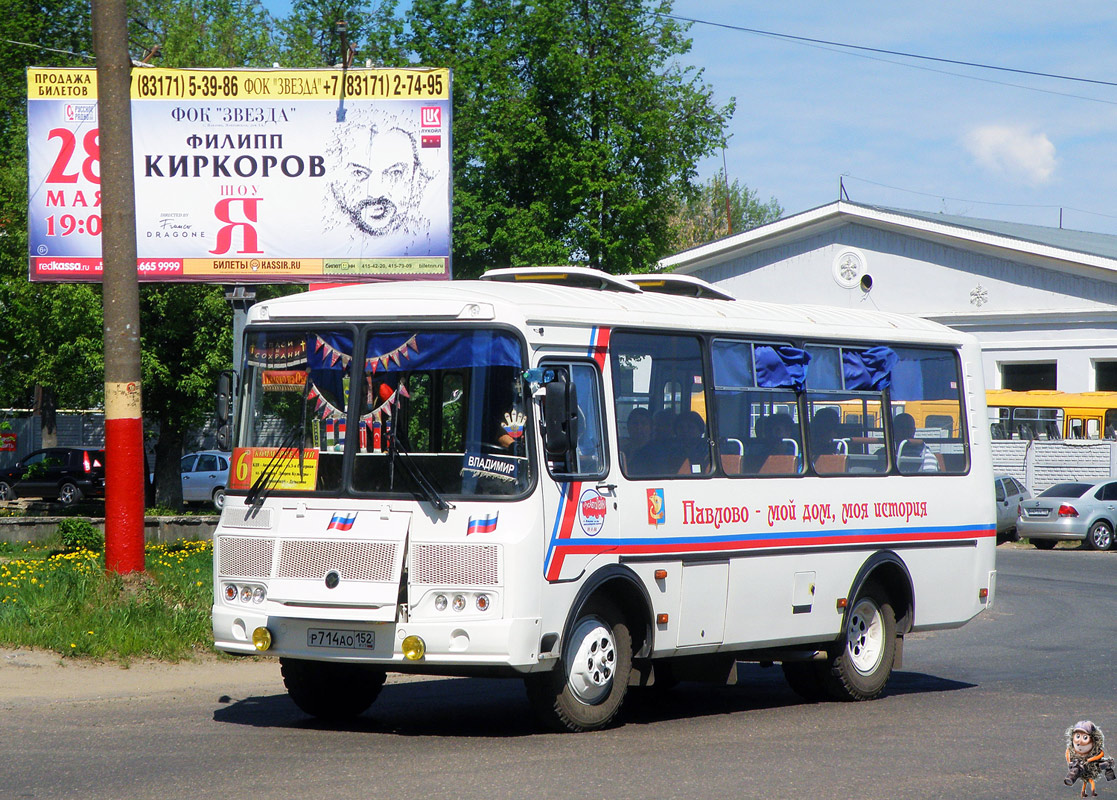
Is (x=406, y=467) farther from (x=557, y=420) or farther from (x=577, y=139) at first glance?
(x=577, y=139)

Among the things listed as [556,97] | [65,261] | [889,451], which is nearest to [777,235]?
[556,97]

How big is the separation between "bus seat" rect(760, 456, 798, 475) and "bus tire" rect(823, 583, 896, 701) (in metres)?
1.29

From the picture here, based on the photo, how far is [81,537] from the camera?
64.5 feet

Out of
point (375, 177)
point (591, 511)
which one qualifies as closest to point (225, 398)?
point (591, 511)

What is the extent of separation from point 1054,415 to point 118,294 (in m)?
33.4

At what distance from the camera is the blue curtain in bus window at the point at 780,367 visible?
35.5ft

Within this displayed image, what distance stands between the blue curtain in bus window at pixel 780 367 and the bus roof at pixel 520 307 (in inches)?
5.8

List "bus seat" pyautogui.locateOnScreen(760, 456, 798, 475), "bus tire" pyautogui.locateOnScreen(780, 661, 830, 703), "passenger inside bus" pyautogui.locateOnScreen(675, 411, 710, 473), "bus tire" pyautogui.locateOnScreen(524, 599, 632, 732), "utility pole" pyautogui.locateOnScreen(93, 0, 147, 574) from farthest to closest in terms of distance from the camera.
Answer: "utility pole" pyautogui.locateOnScreen(93, 0, 147, 574)
"bus tire" pyautogui.locateOnScreen(780, 661, 830, 703)
"bus seat" pyautogui.locateOnScreen(760, 456, 798, 475)
"passenger inside bus" pyautogui.locateOnScreen(675, 411, 710, 473)
"bus tire" pyautogui.locateOnScreen(524, 599, 632, 732)

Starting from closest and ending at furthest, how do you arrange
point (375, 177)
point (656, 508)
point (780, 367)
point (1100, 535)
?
point (656, 508)
point (780, 367)
point (375, 177)
point (1100, 535)

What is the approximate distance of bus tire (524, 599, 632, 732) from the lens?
8.98 m

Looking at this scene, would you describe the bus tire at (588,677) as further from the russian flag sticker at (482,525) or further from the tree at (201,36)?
the tree at (201,36)

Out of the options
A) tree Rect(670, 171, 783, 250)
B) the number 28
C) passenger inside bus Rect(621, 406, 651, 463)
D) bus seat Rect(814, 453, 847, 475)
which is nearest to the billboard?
the number 28

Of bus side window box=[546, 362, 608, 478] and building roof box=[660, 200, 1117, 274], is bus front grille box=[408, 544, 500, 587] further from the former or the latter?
building roof box=[660, 200, 1117, 274]

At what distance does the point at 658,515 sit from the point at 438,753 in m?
2.24
